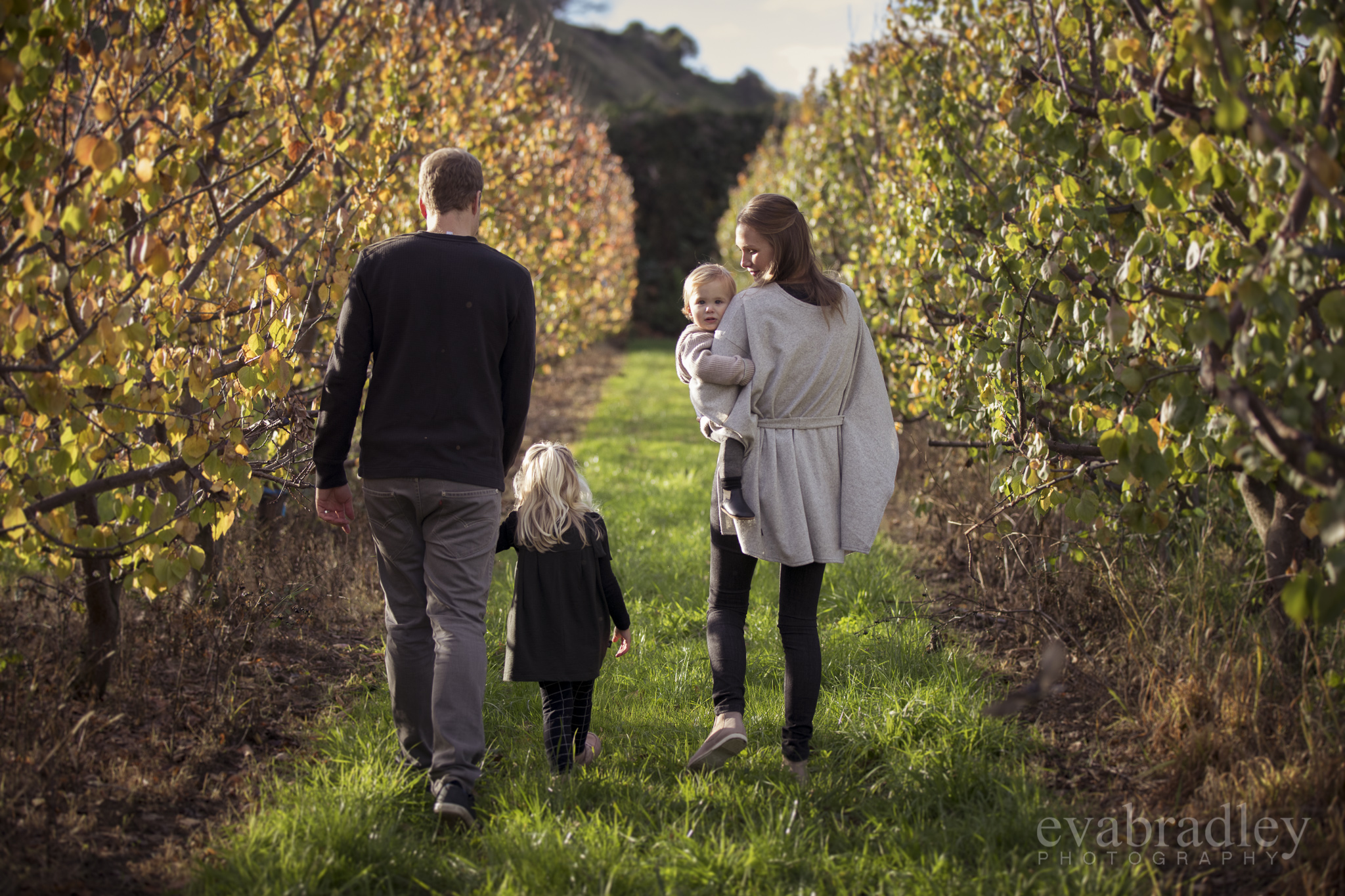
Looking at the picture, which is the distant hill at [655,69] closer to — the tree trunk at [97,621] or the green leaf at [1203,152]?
the tree trunk at [97,621]

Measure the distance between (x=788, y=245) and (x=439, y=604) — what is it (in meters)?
1.54

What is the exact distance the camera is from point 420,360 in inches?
110

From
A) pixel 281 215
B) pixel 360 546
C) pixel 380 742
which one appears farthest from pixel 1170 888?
pixel 281 215

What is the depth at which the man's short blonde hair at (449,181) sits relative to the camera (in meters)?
2.86

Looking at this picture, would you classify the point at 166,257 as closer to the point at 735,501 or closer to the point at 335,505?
the point at 335,505

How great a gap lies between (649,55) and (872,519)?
212 ft

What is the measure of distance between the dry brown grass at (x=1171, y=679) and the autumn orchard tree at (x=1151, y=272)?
0.84 feet

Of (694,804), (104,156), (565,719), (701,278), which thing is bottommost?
(694,804)

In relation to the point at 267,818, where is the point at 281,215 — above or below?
above

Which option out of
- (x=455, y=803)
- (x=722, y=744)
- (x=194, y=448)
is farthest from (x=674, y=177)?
(x=455, y=803)

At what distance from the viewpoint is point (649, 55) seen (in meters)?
62.3

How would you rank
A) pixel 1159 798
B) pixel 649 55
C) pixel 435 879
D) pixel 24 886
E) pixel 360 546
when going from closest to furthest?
pixel 24 886, pixel 435 879, pixel 1159 798, pixel 360 546, pixel 649 55

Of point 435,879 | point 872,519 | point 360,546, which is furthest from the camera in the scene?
point 360,546

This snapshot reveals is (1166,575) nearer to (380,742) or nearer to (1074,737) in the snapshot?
(1074,737)
